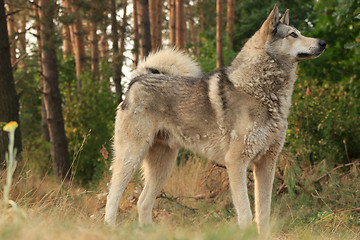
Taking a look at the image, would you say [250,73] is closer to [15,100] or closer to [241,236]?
[241,236]

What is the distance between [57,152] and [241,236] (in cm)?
957

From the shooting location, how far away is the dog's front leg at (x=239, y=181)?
175 inches

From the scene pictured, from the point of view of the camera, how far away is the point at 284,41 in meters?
4.68

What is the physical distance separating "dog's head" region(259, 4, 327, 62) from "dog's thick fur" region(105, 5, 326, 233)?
0.01 meters

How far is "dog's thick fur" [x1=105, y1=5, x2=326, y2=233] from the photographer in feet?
14.9

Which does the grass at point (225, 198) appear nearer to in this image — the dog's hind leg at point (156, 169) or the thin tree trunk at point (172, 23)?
the dog's hind leg at point (156, 169)

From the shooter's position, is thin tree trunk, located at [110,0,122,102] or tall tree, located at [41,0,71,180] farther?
thin tree trunk, located at [110,0,122,102]

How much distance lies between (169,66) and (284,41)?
1.69m

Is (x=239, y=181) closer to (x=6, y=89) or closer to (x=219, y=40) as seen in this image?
(x=6, y=89)

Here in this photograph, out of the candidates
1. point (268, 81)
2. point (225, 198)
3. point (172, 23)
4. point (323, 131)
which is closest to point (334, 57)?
point (323, 131)

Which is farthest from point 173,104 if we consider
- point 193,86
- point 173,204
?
point 173,204

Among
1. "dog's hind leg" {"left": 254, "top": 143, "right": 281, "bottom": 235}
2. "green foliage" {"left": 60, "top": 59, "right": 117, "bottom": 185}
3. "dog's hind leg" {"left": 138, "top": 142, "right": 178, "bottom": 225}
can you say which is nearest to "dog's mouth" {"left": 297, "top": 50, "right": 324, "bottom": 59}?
"dog's hind leg" {"left": 254, "top": 143, "right": 281, "bottom": 235}

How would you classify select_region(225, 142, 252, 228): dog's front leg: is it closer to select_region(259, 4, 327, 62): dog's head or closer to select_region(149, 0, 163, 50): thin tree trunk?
select_region(259, 4, 327, 62): dog's head

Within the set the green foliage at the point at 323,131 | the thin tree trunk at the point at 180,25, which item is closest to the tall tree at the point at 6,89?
the green foliage at the point at 323,131
